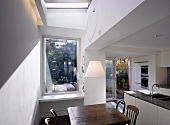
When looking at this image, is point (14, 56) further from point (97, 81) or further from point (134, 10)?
point (97, 81)

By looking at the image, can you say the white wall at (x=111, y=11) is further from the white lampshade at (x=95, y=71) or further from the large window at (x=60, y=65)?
the large window at (x=60, y=65)

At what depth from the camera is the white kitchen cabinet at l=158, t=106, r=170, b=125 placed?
1984 millimetres

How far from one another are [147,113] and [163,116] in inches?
17.4

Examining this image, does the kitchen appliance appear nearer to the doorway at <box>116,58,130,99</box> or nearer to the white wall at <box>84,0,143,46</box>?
the doorway at <box>116,58,130,99</box>

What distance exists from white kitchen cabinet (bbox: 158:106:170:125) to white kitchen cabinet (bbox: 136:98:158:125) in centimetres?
11

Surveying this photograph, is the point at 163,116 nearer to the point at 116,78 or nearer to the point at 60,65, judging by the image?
the point at 60,65

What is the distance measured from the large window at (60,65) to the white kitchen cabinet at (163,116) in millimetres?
2640

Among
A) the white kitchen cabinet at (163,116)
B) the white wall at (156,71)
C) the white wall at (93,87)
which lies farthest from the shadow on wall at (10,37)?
the white wall at (156,71)

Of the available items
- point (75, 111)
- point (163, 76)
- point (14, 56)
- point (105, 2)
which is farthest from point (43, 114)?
point (163, 76)

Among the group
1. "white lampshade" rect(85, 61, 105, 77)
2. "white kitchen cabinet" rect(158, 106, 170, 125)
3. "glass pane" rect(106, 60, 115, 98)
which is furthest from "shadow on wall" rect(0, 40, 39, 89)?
"glass pane" rect(106, 60, 115, 98)

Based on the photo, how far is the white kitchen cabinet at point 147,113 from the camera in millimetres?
2293

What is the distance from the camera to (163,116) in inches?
81.4

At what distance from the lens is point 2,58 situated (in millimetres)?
1146

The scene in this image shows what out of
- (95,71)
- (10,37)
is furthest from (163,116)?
(10,37)
